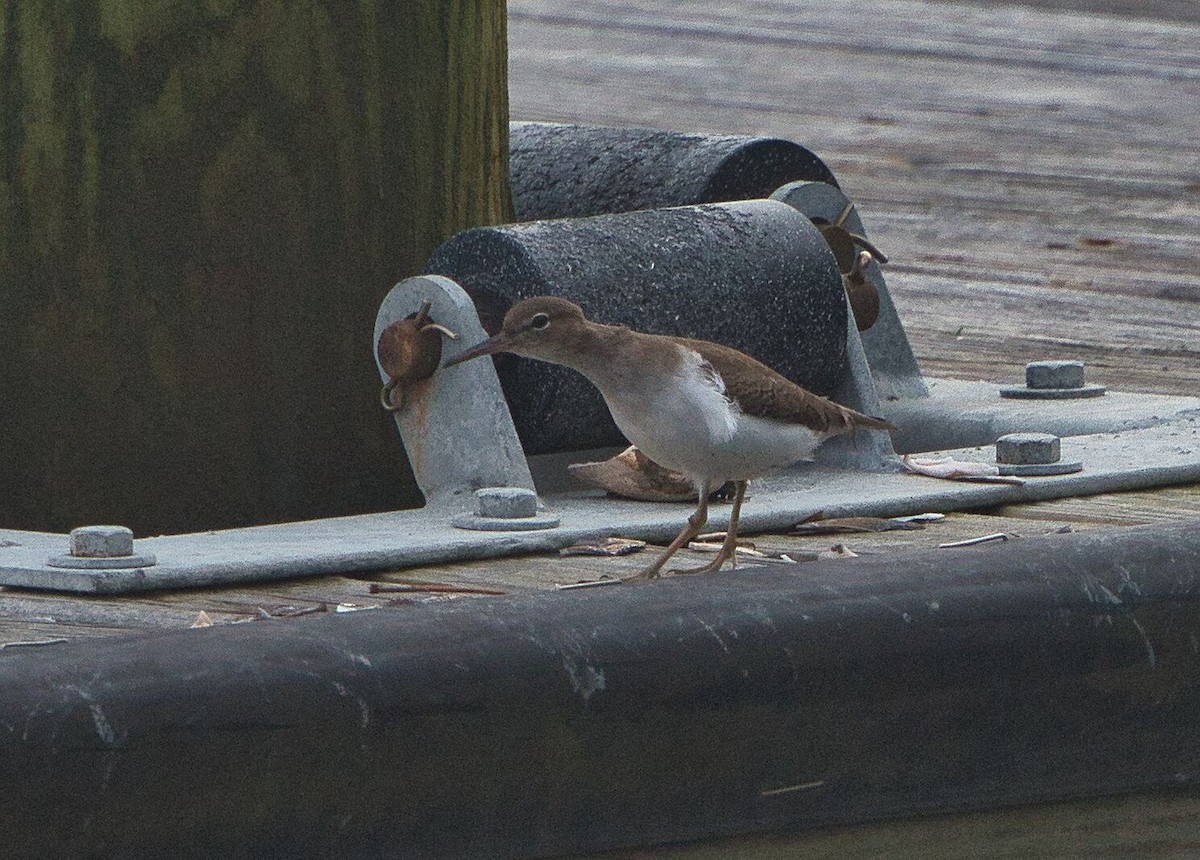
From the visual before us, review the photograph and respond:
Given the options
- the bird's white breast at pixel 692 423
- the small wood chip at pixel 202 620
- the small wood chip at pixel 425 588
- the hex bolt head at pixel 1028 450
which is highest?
the bird's white breast at pixel 692 423

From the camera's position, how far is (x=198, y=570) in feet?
12.6

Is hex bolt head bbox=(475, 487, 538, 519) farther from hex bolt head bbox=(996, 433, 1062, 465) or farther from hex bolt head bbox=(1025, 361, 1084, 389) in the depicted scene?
hex bolt head bbox=(1025, 361, 1084, 389)

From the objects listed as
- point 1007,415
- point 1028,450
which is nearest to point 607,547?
point 1028,450

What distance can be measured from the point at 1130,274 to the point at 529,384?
3.01m

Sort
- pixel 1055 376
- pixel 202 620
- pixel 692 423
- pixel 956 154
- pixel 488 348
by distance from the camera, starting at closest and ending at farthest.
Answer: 1. pixel 202 620
2. pixel 692 423
3. pixel 488 348
4. pixel 1055 376
5. pixel 956 154

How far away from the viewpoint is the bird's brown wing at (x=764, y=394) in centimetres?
389

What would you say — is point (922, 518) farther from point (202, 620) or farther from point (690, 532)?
point (202, 620)

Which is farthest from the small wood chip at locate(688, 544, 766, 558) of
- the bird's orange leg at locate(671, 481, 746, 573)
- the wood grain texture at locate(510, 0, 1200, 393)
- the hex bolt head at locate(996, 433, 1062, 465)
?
the wood grain texture at locate(510, 0, 1200, 393)

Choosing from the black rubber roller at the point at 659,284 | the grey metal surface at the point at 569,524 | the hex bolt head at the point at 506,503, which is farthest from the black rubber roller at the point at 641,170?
the hex bolt head at the point at 506,503

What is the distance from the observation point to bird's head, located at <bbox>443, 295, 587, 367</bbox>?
3.94 metres

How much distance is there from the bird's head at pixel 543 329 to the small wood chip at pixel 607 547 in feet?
1.04

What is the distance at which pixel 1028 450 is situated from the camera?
4.61 metres

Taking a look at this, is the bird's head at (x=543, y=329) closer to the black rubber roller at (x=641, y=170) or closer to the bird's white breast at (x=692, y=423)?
the bird's white breast at (x=692, y=423)

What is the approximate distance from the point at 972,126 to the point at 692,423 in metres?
6.15
